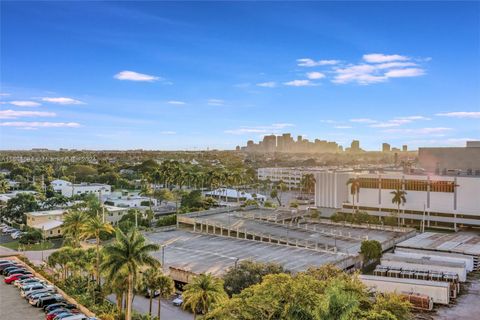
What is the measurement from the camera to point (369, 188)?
276 ft

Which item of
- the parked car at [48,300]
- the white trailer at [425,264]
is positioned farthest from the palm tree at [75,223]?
the white trailer at [425,264]

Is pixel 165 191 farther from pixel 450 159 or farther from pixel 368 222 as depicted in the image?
pixel 450 159

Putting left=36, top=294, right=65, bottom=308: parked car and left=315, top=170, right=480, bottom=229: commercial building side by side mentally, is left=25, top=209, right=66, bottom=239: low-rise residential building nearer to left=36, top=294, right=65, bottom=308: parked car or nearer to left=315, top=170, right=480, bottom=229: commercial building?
left=36, top=294, right=65, bottom=308: parked car

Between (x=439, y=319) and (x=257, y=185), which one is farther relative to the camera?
(x=257, y=185)

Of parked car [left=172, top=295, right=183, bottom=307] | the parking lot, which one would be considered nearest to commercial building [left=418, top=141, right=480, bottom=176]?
parked car [left=172, top=295, right=183, bottom=307]

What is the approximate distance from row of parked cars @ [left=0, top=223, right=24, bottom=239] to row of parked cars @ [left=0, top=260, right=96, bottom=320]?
975 inches

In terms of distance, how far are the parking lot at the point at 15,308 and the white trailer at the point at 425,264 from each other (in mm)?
34119

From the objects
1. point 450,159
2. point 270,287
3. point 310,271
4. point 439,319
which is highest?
point 450,159

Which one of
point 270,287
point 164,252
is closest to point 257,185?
point 164,252

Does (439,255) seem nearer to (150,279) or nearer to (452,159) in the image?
(150,279)

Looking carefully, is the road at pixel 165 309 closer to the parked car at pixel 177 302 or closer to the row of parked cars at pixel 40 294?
the parked car at pixel 177 302

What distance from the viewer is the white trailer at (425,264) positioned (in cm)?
4421

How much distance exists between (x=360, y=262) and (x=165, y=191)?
208ft

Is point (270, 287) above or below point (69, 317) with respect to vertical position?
above
